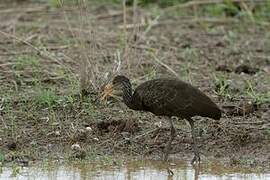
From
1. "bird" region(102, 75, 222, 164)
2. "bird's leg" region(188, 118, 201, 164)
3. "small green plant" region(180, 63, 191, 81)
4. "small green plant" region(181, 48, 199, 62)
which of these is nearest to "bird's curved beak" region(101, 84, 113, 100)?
"bird" region(102, 75, 222, 164)

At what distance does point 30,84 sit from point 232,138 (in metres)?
2.53

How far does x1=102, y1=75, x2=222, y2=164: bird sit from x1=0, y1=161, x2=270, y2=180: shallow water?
227 millimetres

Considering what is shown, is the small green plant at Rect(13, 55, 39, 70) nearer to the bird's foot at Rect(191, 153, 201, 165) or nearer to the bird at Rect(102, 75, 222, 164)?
the bird at Rect(102, 75, 222, 164)

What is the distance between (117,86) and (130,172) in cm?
121

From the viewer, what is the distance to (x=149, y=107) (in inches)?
313

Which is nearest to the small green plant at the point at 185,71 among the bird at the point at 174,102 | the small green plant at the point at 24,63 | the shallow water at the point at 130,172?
the small green plant at the point at 24,63

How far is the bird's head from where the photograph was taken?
8250mm

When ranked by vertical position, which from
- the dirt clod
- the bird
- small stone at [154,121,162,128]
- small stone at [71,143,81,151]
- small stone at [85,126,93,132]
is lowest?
small stone at [71,143,81,151]

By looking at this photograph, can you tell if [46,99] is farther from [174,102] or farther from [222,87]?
[222,87]

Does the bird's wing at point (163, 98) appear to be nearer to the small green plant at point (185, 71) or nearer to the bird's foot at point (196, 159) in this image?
the bird's foot at point (196, 159)

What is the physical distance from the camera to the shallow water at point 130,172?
7195 millimetres

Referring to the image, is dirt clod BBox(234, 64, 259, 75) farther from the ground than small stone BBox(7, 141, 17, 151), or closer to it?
farther from the ground

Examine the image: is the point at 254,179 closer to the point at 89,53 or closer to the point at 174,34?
the point at 89,53

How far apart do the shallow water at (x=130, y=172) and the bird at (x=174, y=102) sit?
0.75 ft
